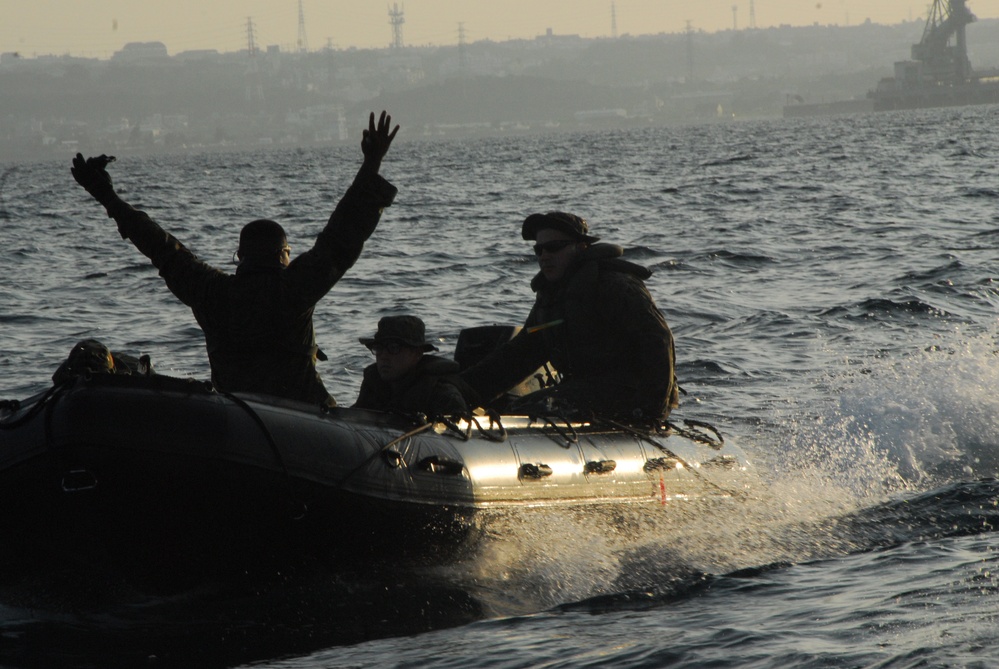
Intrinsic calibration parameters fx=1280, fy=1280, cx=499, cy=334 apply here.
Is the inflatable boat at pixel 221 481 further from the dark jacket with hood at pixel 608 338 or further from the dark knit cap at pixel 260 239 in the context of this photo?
the dark jacket with hood at pixel 608 338

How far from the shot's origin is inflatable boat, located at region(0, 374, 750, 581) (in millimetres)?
4977

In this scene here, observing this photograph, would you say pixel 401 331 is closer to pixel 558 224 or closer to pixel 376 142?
pixel 376 142

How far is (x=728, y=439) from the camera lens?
302 inches

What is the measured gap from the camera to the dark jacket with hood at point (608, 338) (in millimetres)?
6891

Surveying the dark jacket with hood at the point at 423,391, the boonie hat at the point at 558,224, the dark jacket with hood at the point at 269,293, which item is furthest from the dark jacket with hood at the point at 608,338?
the dark jacket with hood at the point at 269,293

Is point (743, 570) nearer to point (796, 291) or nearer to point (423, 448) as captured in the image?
point (423, 448)

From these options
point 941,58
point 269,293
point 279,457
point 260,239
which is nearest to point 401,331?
point 269,293

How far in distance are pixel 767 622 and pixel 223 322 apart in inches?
108

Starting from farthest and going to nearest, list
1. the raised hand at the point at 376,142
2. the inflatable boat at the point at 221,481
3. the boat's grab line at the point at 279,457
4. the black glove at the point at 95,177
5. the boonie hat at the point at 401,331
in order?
the boonie hat at the point at 401,331
the black glove at the point at 95,177
the raised hand at the point at 376,142
the boat's grab line at the point at 279,457
the inflatable boat at the point at 221,481

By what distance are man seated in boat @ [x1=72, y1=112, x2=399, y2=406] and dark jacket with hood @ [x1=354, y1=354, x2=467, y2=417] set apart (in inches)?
17.8

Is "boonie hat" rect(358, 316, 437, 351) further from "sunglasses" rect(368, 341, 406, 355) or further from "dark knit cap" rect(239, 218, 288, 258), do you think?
"dark knit cap" rect(239, 218, 288, 258)

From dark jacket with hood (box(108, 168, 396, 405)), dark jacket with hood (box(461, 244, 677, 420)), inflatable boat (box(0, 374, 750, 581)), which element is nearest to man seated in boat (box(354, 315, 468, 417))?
inflatable boat (box(0, 374, 750, 581))

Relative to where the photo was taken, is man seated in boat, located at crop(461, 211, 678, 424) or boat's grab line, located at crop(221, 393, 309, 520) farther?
man seated in boat, located at crop(461, 211, 678, 424)

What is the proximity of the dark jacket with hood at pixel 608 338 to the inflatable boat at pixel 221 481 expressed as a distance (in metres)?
1.17
